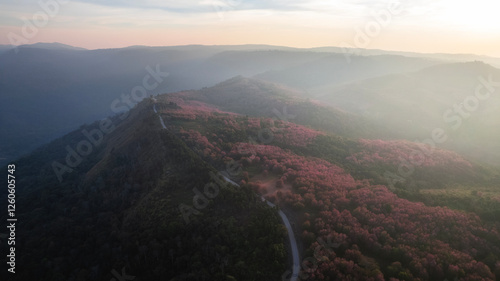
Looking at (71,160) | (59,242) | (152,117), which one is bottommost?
(71,160)

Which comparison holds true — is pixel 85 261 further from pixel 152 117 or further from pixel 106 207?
pixel 152 117

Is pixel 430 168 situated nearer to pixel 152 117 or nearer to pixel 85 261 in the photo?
pixel 85 261

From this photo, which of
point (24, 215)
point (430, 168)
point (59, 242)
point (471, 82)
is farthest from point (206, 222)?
point (471, 82)

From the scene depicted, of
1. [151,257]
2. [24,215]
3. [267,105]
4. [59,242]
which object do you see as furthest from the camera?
[267,105]

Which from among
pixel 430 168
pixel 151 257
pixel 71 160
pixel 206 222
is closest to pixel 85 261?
pixel 151 257

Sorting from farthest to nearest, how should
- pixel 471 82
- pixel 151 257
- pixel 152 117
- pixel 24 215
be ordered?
pixel 471 82 < pixel 152 117 < pixel 24 215 < pixel 151 257

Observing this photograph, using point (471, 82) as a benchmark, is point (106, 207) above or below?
below

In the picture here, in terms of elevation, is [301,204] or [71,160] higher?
[301,204]

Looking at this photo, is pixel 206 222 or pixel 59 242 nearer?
pixel 206 222

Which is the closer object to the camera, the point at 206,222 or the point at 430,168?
the point at 206,222
